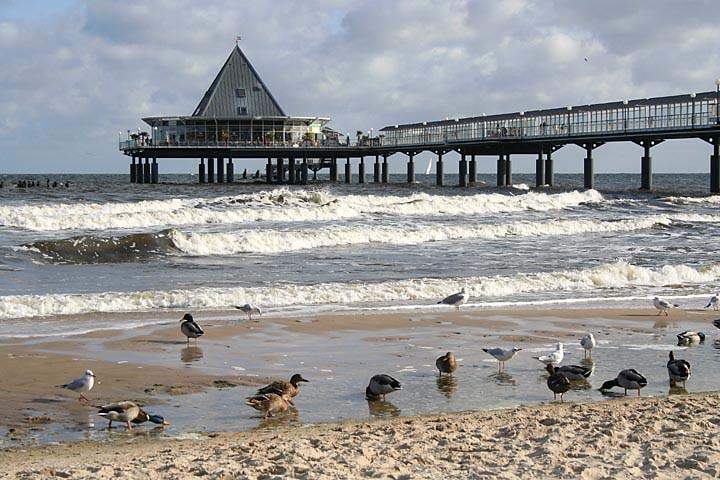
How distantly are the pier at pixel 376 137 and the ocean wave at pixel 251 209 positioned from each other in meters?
4.65

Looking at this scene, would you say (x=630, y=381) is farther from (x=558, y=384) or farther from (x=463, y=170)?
(x=463, y=170)

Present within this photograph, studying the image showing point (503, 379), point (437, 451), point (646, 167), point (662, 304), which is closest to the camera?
point (437, 451)

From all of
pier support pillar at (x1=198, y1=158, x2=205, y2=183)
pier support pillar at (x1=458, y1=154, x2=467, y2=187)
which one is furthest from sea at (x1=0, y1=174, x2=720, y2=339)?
pier support pillar at (x1=198, y1=158, x2=205, y2=183)

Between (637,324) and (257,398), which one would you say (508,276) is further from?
(257,398)

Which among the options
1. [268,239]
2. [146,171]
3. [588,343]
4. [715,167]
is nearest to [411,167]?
[146,171]

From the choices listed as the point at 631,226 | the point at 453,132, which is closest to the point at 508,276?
the point at 631,226

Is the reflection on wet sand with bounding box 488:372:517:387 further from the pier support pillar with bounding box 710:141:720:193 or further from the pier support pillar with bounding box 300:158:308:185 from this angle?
the pier support pillar with bounding box 300:158:308:185

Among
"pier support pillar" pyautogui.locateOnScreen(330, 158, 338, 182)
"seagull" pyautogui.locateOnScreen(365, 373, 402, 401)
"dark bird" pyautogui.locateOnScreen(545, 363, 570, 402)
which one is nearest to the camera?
"seagull" pyautogui.locateOnScreen(365, 373, 402, 401)

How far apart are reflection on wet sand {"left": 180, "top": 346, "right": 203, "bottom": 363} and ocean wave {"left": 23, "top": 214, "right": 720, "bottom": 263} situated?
37.5 ft

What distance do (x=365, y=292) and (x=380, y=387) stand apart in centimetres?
750

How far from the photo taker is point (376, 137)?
75312 millimetres

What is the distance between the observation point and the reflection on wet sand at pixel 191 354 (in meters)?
10.5

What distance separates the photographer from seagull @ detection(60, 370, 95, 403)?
332 inches

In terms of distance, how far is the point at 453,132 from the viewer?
6706 cm
